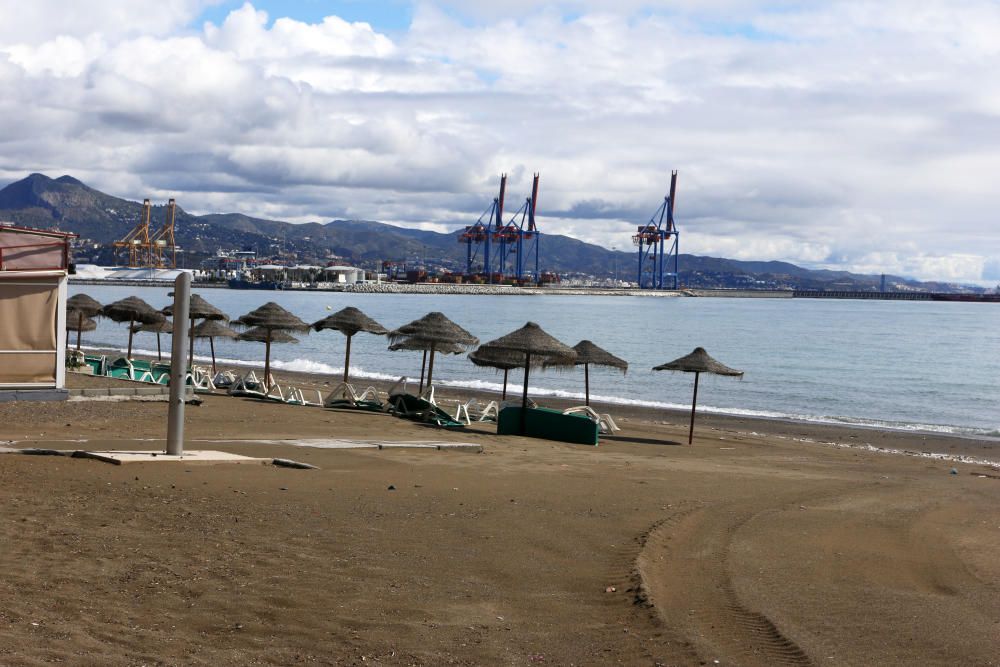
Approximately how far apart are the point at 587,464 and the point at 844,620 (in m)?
6.44

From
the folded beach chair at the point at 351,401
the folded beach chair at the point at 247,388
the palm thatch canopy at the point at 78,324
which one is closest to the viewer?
the folded beach chair at the point at 351,401

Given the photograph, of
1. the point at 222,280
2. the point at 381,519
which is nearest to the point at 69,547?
the point at 381,519

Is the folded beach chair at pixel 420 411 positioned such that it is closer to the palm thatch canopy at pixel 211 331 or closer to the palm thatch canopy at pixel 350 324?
the palm thatch canopy at pixel 350 324

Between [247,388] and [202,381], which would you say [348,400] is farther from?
[202,381]

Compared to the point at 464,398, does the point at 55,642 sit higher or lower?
higher

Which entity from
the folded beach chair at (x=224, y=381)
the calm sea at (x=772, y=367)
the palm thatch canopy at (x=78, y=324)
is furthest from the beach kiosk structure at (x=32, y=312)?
the calm sea at (x=772, y=367)

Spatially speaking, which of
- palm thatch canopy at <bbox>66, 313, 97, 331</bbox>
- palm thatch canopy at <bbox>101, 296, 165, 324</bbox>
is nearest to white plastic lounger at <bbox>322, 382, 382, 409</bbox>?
palm thatch canopy at <bbox>101, 296, 165, 324</bbox>

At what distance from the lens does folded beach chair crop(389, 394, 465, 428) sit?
633 inches

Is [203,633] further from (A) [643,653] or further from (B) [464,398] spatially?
(B) [464,398]

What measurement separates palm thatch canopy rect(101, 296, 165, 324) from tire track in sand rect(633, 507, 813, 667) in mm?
17822

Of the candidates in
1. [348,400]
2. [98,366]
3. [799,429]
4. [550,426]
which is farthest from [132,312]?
[799,429]

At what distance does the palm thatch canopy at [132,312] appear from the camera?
76.3 feet

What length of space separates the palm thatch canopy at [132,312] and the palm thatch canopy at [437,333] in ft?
25.0

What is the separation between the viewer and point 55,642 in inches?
165
